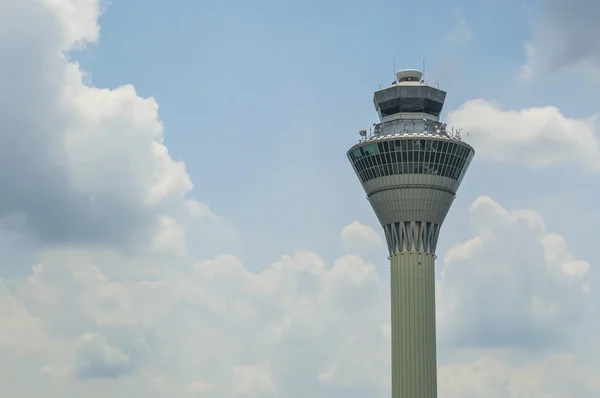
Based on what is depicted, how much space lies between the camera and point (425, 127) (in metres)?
139

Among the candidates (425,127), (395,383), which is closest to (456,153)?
(425,127)

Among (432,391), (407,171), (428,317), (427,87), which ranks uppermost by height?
(427,87)

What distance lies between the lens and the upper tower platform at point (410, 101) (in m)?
141

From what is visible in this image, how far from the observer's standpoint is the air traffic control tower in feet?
429

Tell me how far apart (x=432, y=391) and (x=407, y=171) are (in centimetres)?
3316

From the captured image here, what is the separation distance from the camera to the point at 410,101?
140875mm

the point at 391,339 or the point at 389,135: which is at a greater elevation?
the point at 389,135

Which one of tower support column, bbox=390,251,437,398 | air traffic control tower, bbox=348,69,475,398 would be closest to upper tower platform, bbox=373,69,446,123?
air traffic control tower, bbox=348,69,475,398

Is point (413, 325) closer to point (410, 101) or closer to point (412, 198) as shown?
point (412, 198)

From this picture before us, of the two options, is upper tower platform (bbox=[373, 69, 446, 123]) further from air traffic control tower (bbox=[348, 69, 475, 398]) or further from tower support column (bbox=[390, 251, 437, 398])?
tower support column (bbox=[390, 251, 437, 398])

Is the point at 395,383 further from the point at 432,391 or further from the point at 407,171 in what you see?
the point at 407,171

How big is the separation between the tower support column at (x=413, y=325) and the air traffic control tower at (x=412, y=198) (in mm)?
146

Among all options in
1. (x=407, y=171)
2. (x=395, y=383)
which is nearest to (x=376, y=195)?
(x=407, y=171)

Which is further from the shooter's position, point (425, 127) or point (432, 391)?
point (425, 127)
